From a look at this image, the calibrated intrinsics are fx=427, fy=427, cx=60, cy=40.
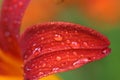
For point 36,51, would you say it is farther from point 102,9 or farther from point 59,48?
point 102,9

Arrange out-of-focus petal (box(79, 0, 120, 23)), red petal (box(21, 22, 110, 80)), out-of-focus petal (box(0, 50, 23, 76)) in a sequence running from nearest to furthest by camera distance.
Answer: red petal (box(21, 22, 110, 80)) < out-of-focus petal (box(0, 50, 23, 76)) < out-of-focus petal (box(79, 0, 120, 23))

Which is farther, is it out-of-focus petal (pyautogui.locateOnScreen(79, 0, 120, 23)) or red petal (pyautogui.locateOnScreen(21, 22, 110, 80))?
out-of-focus petal (pyautogui.locateOnScreen(79, 0, 120, 23))

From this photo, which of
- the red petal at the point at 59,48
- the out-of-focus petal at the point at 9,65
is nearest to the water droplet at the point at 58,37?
the red petal at the point at 59,48

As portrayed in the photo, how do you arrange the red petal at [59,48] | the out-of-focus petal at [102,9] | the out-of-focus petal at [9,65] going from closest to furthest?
the red petal at [59,48], the out-of-focus petal at [9,65], the out-of-focus petal at [102,9]

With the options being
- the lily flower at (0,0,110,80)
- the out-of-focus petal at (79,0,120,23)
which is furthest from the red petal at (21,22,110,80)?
the out-of-focus petal at (79,0,120,23)

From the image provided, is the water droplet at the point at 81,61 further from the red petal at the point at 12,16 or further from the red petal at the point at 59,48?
the red petal at the point at 12,16

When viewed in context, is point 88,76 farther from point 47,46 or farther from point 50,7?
point 47,46

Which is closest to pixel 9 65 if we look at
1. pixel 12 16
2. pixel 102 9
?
pixel 12 16

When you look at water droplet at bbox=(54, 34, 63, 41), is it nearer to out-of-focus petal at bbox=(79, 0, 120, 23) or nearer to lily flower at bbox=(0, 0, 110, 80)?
lily flower at bbox=(0, 0, 110, 80)
